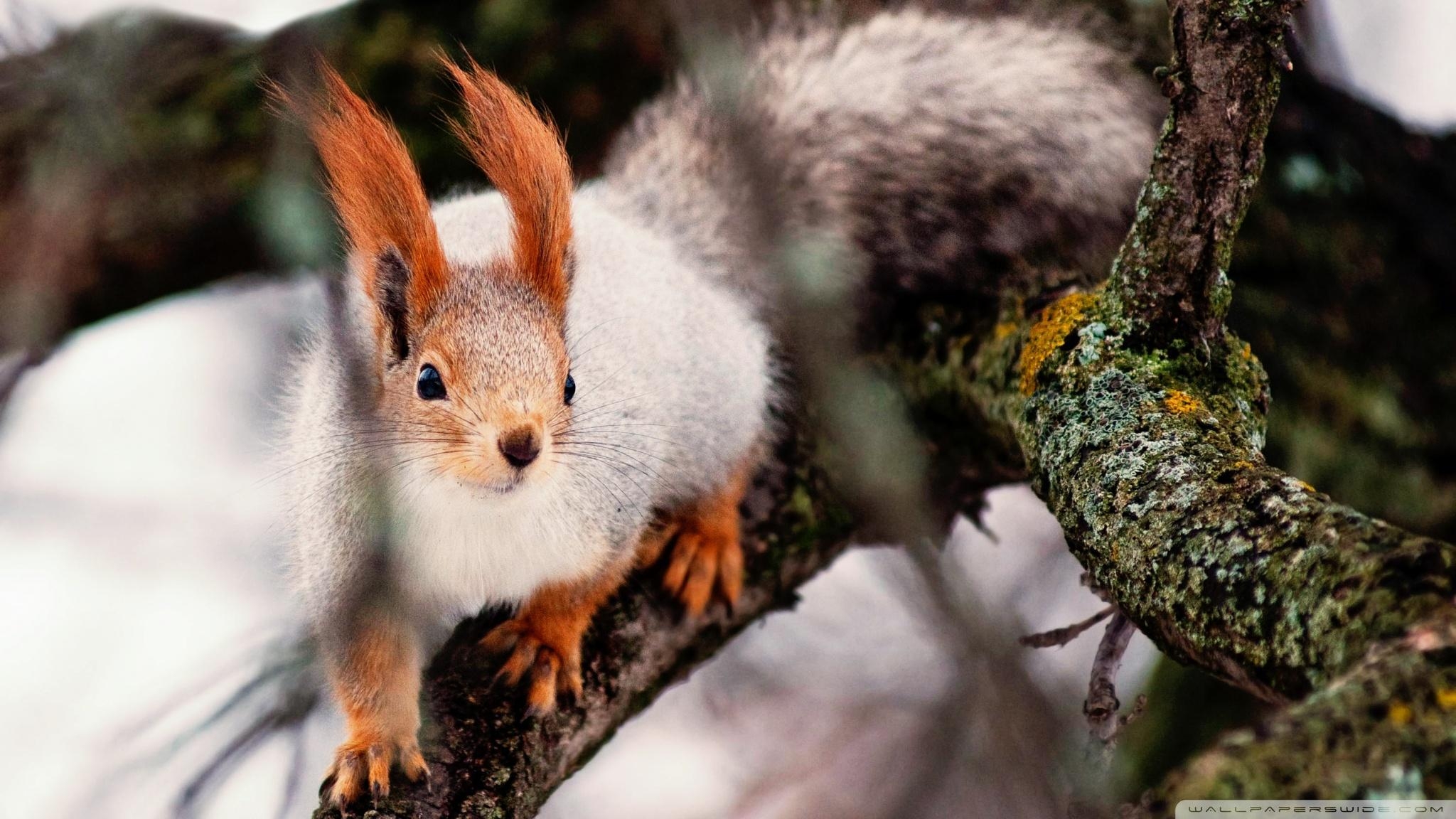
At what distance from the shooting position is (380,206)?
81.4 inches

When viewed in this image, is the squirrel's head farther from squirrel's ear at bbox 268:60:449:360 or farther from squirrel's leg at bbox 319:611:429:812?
squirrel's leg at bbox 319:611:429:812

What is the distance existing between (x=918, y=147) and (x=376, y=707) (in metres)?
1.74

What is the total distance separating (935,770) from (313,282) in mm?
2078

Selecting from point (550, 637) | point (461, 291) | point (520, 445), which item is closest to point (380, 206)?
point (461, 291)

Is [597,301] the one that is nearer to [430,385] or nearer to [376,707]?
[430,385]

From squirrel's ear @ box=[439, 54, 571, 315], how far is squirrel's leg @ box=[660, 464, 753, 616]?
714 millimetres

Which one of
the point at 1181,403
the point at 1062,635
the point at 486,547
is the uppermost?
the point at 1181,403

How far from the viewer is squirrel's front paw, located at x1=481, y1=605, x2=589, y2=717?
2.21 metres

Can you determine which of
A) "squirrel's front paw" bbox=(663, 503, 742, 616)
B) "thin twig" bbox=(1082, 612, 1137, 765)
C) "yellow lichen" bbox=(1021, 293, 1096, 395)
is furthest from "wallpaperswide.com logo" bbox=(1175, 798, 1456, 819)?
"squirrel's front paw" bbox=(663, 503, 742, 616)

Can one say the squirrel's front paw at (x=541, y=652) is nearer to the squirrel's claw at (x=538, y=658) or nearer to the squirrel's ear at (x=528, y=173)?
the squirrel's claw at (x=538, y=658)

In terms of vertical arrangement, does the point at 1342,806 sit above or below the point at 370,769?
above

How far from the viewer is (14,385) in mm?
2545

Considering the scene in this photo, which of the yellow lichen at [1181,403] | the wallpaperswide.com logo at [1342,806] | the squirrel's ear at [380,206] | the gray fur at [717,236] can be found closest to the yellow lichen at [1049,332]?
the yellow lichen at [1181,403]

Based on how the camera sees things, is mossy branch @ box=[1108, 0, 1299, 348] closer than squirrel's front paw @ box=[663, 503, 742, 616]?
Yes
